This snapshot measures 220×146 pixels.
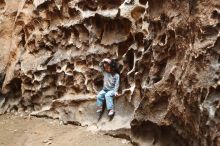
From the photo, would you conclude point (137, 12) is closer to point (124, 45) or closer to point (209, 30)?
point (124, 45)

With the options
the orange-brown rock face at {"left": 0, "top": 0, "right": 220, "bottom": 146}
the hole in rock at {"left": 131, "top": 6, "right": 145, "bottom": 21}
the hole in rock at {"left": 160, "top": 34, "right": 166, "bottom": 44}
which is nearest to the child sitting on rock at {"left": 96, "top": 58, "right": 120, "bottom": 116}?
the orange-brown rock face at {"left": 0, "top": 0, "right": 220, "bottom": 146}

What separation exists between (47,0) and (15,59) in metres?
1.01

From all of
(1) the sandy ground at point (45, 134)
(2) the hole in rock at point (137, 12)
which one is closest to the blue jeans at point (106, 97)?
(1) the sandy ground at point (45, 134)

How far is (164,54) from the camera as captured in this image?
4910mm

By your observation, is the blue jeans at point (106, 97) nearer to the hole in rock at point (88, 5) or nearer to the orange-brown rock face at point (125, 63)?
the orange-brown rock face at point (125, 63)

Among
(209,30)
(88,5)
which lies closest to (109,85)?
(88,5)

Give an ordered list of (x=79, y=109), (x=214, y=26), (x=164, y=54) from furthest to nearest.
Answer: (x=79, y=109) < (x=164, y=54) < (x=214, y=26)

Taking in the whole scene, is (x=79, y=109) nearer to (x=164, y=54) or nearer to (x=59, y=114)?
(x=59, y=114)

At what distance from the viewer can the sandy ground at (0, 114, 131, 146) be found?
559 cm

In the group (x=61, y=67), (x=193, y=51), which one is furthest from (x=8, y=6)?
(x=193, y=51)

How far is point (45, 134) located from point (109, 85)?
101 cm

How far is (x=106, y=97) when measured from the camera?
578 centimetres

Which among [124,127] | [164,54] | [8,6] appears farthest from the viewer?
[8,6]

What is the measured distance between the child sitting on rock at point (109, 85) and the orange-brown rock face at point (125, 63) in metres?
0.11
